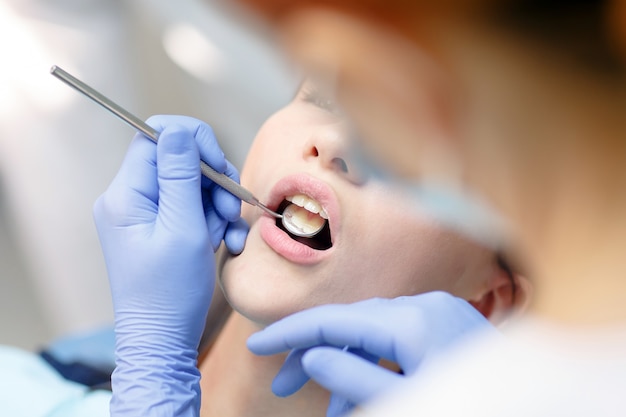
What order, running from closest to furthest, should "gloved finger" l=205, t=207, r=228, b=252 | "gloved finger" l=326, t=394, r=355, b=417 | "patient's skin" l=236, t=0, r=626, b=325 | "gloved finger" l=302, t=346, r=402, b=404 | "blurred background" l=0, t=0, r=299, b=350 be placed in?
"patient's skin" l=236, t=0, r=626, b=325, "gloved finger" l=302, t=346, r=402, b=404, "gloved finger" l=326, t=394, r=355, b=417, "gloved finger" l=205, t=207, r=228, b=252, "blurred background" l=0, t=0, r=299, b=350

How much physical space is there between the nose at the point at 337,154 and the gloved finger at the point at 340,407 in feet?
0.97

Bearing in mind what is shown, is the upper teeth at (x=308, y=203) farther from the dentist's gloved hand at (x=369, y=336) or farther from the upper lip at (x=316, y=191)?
the dentist's gloved hand at (x=369, y=336)

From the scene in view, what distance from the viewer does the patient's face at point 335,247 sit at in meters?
0.95

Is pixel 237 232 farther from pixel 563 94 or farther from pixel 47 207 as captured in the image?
pixel 47 207

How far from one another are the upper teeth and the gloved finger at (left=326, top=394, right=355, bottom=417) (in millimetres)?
250

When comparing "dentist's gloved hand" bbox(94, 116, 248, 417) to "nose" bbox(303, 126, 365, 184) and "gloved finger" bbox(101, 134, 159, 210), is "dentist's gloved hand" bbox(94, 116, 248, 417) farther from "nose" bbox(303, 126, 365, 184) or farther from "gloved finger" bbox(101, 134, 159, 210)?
"nose" bbox(303, 126, 365, 184)

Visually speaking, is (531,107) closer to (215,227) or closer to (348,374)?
(348,374)

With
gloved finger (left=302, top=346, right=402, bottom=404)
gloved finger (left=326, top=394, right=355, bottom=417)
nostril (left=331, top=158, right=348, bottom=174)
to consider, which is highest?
nostril (left=331, top=158, right=348, bottom=174)

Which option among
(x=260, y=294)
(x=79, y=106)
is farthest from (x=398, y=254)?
→ (x=79, y=106)

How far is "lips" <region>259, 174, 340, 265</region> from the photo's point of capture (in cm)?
94

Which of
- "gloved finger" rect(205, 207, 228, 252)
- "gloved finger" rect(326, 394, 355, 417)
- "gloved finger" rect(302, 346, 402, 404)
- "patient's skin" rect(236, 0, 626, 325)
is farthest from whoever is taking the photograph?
"gloved finger" rect(205, 207, 228, 252)

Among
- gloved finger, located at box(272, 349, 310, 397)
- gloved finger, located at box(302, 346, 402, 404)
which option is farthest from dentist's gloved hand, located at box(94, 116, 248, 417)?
gloved finger, located at box(302, 346, 402, 404)

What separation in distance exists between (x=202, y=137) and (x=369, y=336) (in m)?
0.39

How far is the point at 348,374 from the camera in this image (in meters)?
0.81
